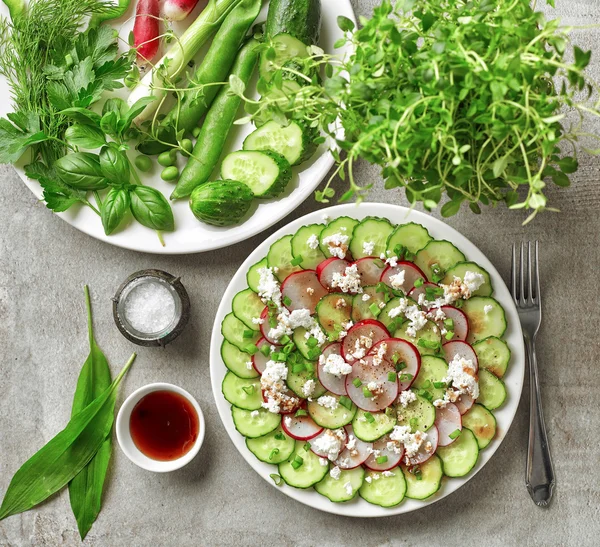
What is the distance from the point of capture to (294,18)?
2.21 metres

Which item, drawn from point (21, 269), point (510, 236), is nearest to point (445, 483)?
point (510, 236)

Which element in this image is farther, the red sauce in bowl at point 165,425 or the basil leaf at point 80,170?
the red sauce in bowl at point 165,425

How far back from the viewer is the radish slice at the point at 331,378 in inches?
87.4

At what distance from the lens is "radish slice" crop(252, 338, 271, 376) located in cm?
226

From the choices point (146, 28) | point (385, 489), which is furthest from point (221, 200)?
point (385, 489)

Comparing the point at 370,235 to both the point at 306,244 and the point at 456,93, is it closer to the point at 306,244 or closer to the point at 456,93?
the point at 306,244

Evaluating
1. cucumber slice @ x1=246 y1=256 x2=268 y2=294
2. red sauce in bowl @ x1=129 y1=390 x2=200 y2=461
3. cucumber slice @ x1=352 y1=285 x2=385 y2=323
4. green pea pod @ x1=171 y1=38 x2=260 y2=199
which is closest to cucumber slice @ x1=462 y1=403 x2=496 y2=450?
cucumber slice @ x1=352 y1=285 x2=385 y2=323

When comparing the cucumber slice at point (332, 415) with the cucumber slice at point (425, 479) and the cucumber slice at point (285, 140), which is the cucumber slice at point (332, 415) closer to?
the cucumber slice at point (425, 479)

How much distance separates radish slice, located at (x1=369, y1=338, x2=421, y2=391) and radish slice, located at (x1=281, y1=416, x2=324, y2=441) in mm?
330

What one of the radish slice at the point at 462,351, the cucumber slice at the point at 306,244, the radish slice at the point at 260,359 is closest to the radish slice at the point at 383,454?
the radish slice at the point at 462,351

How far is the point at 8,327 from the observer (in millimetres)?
2547

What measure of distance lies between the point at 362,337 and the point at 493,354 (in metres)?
0.46

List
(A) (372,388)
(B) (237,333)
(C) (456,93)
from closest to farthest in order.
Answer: (C) (456,93), (A) (372,388), (B) (237,333)

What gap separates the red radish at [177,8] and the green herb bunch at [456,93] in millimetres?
1020
